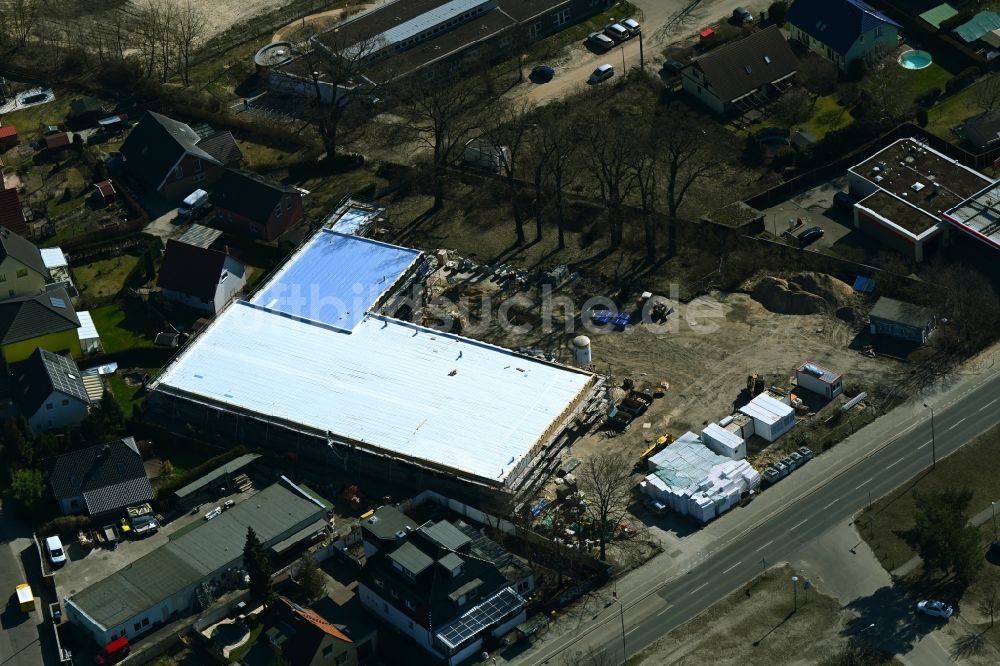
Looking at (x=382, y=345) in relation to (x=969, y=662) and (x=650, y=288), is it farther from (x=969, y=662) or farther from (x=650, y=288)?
(x=969, y=662)

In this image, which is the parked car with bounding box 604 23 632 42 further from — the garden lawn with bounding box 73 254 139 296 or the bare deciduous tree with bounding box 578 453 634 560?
the bare deciduous tree with bounding box 578 453 634 560

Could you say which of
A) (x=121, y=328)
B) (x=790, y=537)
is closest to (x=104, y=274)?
(x=121, y=328)

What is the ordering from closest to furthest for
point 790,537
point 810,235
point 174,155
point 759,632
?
1. point 759,632
2. point 790,537
3. point 810,235
4. point 174,155

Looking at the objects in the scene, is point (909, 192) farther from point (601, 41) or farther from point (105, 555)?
point (105, 555)

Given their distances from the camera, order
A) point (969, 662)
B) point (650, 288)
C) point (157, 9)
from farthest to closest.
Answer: point (157, 9) < point (650, 288) < point (969, 662)

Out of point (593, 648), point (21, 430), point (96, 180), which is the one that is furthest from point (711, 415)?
point (96, 180)

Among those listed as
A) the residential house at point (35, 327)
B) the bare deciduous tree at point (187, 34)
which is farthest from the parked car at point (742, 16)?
the residential house at point (35, 327)

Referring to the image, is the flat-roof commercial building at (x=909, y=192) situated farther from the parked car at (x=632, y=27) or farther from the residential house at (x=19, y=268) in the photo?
the residential house at (x=19, y=268)

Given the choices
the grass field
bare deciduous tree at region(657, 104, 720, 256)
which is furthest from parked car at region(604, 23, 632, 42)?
the grass field
